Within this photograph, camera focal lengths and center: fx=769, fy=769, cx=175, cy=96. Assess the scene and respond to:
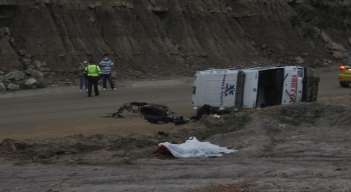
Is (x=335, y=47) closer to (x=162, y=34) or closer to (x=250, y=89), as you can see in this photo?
(x=162, y=34)

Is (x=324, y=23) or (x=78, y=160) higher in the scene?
(x=324, y=23)

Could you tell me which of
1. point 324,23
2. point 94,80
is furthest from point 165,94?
point 324,23

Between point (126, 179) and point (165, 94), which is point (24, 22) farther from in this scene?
point (126, 179)

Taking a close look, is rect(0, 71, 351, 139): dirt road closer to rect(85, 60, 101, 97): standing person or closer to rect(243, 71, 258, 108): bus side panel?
rect(85, 60, 101, 97): standing person

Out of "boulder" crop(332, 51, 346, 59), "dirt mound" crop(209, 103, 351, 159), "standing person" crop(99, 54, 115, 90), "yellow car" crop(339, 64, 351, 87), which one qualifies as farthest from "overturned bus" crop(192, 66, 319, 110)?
"boulder" crop(332, 51, 346, 59)

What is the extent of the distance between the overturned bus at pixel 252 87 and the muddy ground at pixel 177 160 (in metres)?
1.90

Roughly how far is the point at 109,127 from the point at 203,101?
11.2ft

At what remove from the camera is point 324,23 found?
34188 mm

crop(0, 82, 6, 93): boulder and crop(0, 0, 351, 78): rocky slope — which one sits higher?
crop(0, 0, 351, 78): rocky slope

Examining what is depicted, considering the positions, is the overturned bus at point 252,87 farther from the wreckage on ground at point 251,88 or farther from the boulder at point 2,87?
the boulder at point 2,87

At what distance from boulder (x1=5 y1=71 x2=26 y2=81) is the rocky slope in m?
0.98

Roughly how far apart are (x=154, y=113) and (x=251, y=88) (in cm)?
294

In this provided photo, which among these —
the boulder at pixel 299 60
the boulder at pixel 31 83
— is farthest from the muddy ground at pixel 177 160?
the boulder at pixel 299 60

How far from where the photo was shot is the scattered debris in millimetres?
21298
